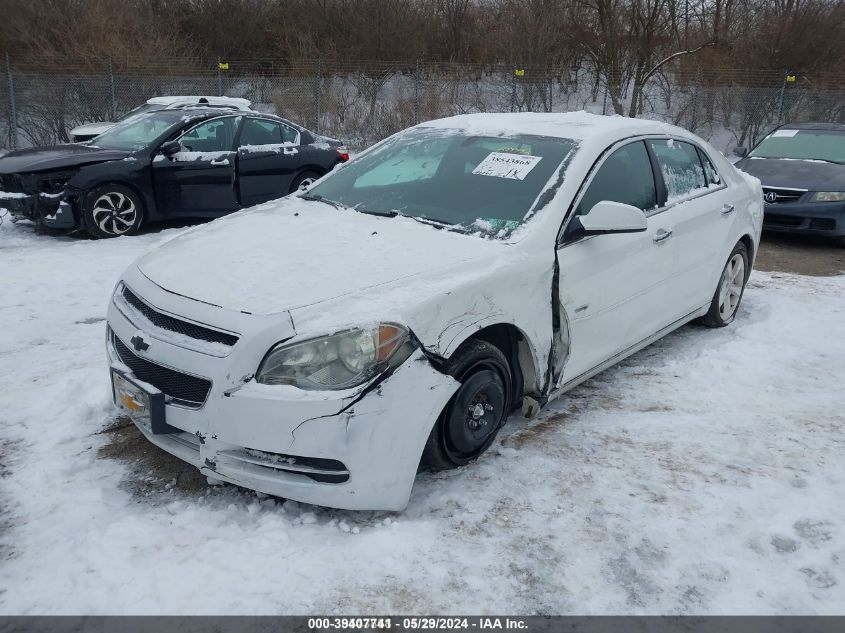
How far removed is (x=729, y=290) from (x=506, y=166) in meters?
2.61

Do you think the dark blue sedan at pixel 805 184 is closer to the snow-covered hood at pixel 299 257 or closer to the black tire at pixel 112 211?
the snow-covered hood at pixel 299 257

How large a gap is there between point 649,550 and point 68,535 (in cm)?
233

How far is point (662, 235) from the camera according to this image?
4.30 meters

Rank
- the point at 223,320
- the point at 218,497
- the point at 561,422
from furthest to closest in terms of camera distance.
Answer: the point at 561,422
the point at 218,497
the point at 223,320

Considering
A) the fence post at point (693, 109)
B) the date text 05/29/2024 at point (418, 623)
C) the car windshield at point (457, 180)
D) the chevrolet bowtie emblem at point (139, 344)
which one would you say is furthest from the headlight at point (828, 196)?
the fence post at point (693, 109)

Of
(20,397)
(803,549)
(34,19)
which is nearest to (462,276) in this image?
(803,549)

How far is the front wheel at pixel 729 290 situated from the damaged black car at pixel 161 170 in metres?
5.88

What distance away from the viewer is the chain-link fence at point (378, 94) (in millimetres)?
16188

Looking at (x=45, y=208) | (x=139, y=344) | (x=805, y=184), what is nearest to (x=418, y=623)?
(x=139, y=344)

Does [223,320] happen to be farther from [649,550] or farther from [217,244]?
[649,550]

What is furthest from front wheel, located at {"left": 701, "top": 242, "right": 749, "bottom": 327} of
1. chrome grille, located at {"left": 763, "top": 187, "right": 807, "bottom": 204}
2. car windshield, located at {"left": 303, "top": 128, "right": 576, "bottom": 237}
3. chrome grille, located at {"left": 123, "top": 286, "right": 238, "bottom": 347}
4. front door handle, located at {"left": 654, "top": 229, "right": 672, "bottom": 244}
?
chrome grille, located at {"left": 123, "top": 286, "right": 238, "bottom": 347}

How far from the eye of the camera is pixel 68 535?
2781 millimetres

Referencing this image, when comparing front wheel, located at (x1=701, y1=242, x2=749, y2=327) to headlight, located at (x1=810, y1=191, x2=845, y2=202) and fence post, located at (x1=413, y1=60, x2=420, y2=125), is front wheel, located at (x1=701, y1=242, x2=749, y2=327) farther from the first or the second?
fence post, located at (x1=413, y1=60, x2=420, y2=125)

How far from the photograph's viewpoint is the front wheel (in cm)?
536
